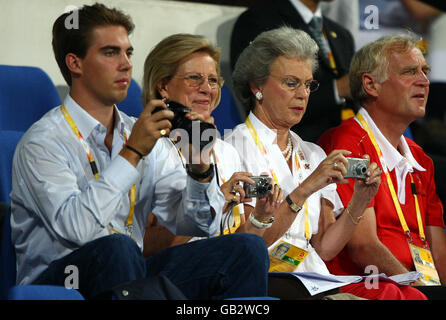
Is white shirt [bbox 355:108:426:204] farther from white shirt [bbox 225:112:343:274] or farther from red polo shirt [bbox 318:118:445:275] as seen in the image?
white shirt [bbox 225:112:343:274]

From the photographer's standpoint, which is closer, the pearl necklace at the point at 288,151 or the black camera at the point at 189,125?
the black camera at the point at 189,125

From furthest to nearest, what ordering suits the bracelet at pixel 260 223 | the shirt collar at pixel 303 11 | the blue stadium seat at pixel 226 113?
the shirt collar at pixel 303 11
the blue stadium seat at pixel 226 113
the bracelet at pixel 260 223

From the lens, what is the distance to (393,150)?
288 centimetres

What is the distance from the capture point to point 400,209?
2789mm

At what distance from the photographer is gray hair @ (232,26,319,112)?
2.73 m

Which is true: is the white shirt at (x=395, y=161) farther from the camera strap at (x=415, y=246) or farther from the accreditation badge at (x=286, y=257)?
the accreditation badge at (x=286, y=257)

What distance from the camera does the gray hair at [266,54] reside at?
8.95 ft

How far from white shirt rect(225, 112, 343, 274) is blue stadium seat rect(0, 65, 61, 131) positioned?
0.67m

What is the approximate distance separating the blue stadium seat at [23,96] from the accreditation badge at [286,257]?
38.0 inches

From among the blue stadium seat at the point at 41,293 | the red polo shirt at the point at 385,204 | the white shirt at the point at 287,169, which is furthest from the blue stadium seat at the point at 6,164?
the red polo shirt at the point at 385,204

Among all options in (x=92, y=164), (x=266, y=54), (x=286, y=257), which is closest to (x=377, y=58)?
(x=266, y=54)

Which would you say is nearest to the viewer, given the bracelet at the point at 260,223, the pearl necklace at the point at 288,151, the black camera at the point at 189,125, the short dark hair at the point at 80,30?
the black camera at the point at 189,125

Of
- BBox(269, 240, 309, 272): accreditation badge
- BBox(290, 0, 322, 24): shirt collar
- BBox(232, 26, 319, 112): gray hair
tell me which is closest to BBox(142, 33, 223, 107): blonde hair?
BBox(232, 26, 319, 112): gray hair

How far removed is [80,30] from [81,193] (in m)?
0.57
